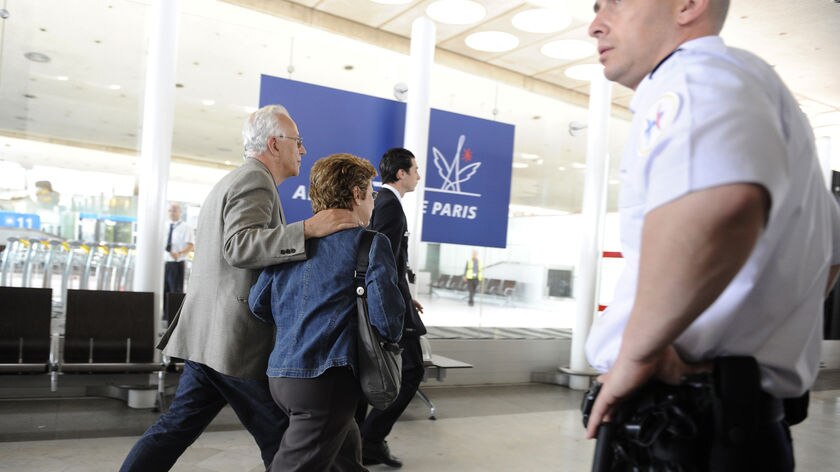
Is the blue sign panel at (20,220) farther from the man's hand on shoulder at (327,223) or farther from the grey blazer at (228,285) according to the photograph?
the man's hand on shoulder at (327,223)

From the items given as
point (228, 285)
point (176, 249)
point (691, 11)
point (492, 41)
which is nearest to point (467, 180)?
point (492, 41)

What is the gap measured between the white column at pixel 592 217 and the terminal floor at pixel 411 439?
1.43 metres

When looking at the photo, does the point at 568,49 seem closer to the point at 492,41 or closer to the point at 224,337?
the point at 492,41

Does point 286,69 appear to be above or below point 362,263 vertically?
above

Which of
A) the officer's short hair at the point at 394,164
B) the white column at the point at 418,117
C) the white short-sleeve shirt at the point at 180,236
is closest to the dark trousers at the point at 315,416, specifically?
the officer's short hair at the point at 394,164

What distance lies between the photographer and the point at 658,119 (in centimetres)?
86

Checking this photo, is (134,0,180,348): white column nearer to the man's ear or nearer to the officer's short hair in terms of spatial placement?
the officer's short hair

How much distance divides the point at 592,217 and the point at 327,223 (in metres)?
5.26

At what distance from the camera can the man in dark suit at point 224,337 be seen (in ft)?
7.47

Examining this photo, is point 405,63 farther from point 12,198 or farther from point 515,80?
point 12,198

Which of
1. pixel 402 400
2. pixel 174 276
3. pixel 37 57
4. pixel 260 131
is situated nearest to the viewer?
pixel 260 131

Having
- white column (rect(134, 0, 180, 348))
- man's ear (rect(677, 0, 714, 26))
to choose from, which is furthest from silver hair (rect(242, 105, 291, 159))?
white column (rect(134, 0, 180, 348))

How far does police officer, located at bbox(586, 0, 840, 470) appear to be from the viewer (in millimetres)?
789

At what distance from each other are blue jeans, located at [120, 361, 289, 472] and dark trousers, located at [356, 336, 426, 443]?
1.27m
